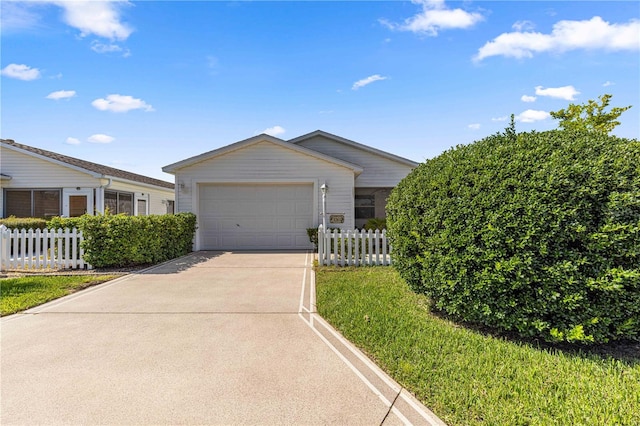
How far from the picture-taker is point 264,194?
1227cm

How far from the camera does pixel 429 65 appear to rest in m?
10.4

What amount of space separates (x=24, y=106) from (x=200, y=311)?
11276 millimetres

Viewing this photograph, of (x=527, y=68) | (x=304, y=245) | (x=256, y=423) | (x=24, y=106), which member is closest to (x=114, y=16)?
(x=24, y=106)

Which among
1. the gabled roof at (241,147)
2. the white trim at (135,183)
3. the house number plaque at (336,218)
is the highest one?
the gabled roof at (241,147)

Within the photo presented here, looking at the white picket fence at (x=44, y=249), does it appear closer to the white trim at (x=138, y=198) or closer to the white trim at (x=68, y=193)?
the white trim at (x=68, y=193)

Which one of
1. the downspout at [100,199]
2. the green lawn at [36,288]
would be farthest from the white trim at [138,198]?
the green lawn at [36,288]

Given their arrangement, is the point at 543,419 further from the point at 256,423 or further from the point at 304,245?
the point at 304,245

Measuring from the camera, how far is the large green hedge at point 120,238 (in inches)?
312

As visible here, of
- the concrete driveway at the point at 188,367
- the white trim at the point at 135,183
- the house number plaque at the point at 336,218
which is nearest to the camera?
the concrete driveway at the point at 188,367

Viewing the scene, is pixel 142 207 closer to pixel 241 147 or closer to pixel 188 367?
pixel 241 147

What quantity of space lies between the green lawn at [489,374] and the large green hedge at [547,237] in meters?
0.32

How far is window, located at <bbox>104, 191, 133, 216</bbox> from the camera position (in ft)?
46.0

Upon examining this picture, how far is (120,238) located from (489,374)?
8.68 metres

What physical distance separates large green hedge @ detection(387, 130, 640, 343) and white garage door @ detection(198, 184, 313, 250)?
341 inches
